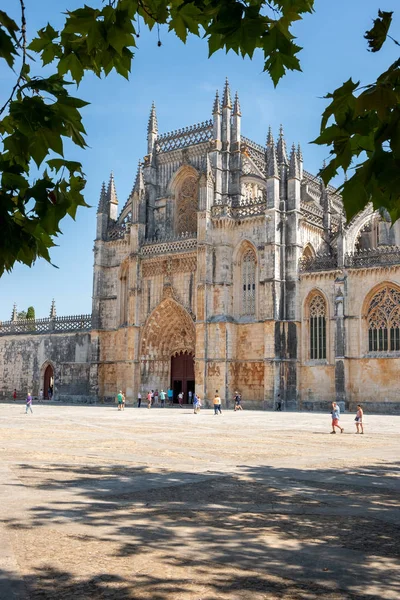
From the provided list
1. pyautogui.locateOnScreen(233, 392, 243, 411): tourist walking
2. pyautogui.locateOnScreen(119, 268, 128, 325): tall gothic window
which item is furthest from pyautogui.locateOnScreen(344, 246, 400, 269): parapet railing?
pyautogui.locateOnScreen(119, 268, 128, 325): tall gothic window

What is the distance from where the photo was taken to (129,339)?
43094mm

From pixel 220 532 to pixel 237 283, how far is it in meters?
33.3

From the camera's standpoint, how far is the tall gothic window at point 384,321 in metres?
34.5

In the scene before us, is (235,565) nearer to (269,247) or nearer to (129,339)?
(269,247)

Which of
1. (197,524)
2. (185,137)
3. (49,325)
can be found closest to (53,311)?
(49,325)

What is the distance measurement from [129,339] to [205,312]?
6895 millimetres

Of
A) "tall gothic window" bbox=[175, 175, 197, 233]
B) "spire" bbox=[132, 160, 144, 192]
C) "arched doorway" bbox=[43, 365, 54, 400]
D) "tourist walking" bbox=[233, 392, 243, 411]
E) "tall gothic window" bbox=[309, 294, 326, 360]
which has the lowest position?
"tourist walking" bbox=[233, 392, 243, 411]

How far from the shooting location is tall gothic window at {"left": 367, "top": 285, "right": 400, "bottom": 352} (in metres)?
34.5

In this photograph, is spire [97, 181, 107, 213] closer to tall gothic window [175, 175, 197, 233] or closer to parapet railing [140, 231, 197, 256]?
parapet railing [140, 231, 197, 256]

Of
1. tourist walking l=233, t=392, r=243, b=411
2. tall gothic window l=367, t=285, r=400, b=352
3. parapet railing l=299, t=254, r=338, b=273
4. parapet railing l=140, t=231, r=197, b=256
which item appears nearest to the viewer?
tall gothic window l=367, t=285, r=400, b=352

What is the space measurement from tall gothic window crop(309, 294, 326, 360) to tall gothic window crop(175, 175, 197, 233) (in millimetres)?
11576

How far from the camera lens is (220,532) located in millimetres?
6664

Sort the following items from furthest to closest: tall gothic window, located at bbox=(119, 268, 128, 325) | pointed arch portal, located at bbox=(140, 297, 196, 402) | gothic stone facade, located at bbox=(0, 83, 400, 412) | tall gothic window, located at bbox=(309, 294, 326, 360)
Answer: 1. tall gothic window, located at bbox=(119, 268, 128, 325)
2. pointed arch portal, located at bbox=(140, 297, 196, 402)
3. tall gothic window, located at bbox=(309, 294, 326, 360)
4. gothic stone facade, located at bbox=(0, 83, 400, 412)

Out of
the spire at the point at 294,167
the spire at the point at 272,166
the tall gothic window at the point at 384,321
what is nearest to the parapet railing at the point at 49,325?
the spire at the point at 272,166
